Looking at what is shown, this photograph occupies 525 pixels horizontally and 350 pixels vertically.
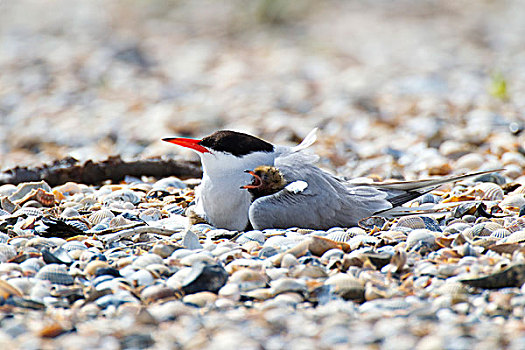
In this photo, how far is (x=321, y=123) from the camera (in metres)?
7.72

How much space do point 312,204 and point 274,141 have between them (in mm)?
3423

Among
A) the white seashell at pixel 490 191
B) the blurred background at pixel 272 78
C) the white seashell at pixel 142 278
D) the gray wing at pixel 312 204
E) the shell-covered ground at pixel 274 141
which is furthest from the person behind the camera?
the blurred background at pixel 272 78

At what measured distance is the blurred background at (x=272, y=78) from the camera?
6961 mm

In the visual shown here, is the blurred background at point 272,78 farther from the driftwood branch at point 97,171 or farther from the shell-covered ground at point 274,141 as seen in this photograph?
the driftwood branch at point 97,171

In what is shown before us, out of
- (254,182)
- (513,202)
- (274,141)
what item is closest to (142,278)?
(254,182)

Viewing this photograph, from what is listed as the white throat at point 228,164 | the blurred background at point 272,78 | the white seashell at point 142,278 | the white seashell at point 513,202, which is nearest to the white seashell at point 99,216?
the white throat at point 228,164

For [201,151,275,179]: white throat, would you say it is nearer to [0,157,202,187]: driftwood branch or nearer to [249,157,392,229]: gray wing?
[249,157,392,229]: gray wing

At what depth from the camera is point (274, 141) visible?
23.3ft

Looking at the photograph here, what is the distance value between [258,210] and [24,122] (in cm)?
529

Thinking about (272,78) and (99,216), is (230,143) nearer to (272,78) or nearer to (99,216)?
(99,216)

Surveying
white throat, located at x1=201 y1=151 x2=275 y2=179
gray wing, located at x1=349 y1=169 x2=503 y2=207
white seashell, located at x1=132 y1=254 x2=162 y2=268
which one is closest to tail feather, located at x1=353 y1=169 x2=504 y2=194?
gray wing, located at x1=349 y1=169 x2=503 y2=207

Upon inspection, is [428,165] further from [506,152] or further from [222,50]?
[222,50]

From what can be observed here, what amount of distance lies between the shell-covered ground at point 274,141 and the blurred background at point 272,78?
0.14 feet

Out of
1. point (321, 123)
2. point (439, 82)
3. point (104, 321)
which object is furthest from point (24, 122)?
point (104, 321)
